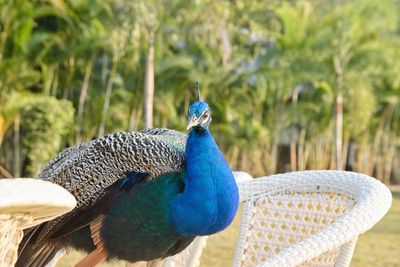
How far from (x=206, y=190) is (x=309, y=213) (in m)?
0.33

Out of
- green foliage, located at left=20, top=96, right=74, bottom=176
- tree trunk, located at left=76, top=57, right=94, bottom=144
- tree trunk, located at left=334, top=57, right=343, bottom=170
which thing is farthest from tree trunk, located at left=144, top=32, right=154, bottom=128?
tree trunk, located at left=334, top=57, right=343, bottom=170

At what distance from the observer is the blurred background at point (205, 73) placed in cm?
1395

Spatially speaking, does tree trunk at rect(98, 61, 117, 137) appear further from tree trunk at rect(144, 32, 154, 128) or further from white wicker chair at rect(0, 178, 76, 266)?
white wicker chair at rect(0, 178, 76, 266)

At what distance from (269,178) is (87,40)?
13.0m

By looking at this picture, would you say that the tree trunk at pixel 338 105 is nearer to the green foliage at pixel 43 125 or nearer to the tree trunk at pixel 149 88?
the tree trunk at pixel 149 88

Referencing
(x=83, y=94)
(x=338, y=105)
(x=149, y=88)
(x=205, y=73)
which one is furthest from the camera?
(x=338, y=105)

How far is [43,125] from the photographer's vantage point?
14.1 m

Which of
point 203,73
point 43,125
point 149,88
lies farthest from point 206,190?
point 203,73

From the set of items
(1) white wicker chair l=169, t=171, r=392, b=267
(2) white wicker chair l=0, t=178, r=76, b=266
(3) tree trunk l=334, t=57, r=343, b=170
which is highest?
(2) white wicker chair l=0, t=178, r=76, b=266

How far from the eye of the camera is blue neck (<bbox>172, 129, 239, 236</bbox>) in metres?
2.12

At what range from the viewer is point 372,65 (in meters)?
17.8

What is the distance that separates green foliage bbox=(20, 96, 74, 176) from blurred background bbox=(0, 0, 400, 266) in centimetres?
3

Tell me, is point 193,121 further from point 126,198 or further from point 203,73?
point 203,73

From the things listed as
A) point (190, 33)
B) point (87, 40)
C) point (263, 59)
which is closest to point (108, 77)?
point (87, 40)
